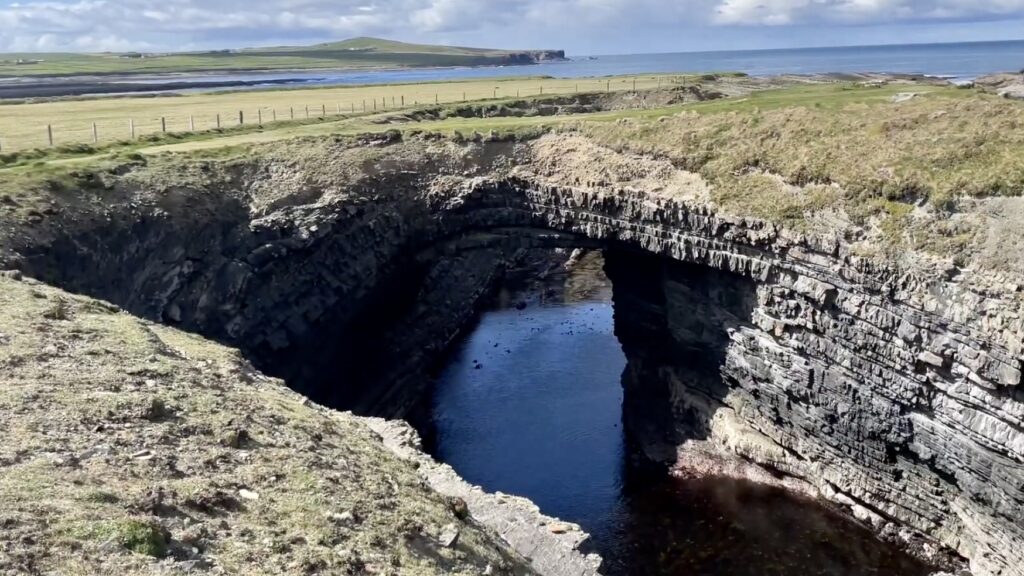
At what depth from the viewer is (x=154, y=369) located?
20047mm

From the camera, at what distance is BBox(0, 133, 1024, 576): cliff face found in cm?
2786

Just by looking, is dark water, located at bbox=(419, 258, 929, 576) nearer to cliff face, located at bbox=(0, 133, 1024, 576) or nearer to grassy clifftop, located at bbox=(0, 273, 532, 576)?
cliff face, located at bbox=(0, 133, 1024, 576)

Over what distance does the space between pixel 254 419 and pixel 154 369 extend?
329cm

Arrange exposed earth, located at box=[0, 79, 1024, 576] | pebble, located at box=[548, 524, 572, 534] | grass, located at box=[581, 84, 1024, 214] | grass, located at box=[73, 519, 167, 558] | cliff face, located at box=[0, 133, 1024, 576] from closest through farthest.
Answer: grass, located at box=[73, 519, 167, 558] → exposed earth, located at box=[0, 79, 1024, 576] → pebble, located at box=[548, 524, 572, 534] → cliff face, located at box=[0, 133, 1024, 576] → grass, located at box=[581, 84, 1024, 214]

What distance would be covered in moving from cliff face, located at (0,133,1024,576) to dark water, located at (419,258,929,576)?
2065 mm

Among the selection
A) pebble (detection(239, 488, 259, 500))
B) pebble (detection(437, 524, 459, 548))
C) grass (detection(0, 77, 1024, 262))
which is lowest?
pebble (detection(437, 524, 459, 548))

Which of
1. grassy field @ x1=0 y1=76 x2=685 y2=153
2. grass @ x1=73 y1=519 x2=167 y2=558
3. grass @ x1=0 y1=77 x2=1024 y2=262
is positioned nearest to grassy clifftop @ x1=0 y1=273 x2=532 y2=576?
grass @ x1=73 y1=519 x2=167 y2=558

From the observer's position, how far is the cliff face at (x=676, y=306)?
27.9 metres

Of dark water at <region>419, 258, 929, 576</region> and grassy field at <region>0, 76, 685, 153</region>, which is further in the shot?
grassy field at <region>0, 76, 685, 153</region>

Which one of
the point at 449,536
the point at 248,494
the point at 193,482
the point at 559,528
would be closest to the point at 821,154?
the point at 559,528

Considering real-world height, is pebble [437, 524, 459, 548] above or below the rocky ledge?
below

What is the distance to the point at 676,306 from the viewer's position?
41.7 m

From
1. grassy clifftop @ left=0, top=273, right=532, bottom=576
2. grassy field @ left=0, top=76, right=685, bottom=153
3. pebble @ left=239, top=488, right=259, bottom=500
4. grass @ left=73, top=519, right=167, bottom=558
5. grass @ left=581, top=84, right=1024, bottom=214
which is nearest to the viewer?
grass @ left=73, top=519, right=167, bottom=558

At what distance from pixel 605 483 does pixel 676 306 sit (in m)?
9.92
